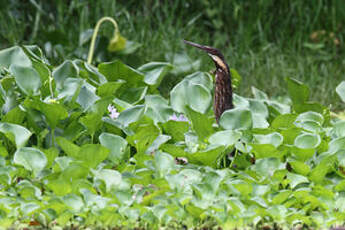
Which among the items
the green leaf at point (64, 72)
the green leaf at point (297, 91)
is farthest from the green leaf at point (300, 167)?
the green leaf at point (64, 72)

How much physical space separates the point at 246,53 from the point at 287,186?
326cm

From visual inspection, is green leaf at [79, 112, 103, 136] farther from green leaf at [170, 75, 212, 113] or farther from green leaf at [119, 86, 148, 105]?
green leaf at [119, 86, 148, 105]

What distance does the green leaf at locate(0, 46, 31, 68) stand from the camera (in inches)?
120

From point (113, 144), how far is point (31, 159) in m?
0.33

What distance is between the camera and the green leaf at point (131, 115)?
9.14 feet

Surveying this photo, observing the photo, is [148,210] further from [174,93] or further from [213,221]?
[174,93]

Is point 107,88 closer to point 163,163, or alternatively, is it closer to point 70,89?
point 70,89

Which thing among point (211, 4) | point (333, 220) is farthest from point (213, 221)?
point (211, 4)

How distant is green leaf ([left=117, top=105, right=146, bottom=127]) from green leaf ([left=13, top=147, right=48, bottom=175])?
0.46 metres

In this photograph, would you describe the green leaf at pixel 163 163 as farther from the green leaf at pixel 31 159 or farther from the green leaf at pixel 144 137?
the green leaf at pixel 31 159

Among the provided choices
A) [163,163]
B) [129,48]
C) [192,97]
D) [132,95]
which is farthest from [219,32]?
[163,163]

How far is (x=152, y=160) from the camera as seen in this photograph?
2.54 meters

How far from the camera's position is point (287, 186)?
254 cm

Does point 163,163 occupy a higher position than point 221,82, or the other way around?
point 221,82
